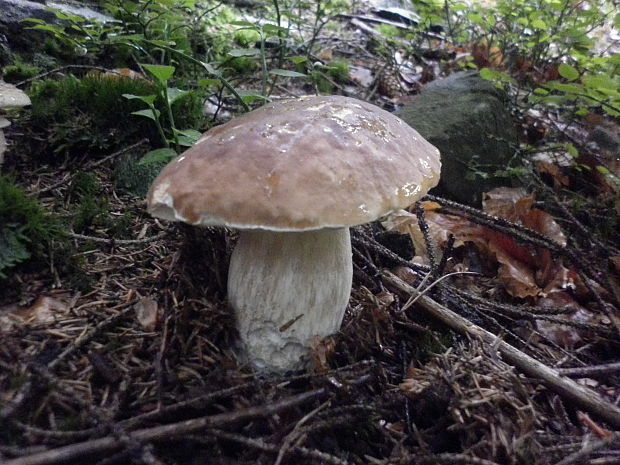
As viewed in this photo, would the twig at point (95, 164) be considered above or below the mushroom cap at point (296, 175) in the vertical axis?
below

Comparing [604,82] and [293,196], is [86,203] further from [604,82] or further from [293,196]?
[604,82]

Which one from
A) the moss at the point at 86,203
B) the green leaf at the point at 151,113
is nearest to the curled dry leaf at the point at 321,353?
the moss at the point at 86,203

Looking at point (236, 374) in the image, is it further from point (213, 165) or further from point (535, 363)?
point (535, 363)

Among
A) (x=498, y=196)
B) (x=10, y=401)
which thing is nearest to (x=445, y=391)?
(x=10, y=401)

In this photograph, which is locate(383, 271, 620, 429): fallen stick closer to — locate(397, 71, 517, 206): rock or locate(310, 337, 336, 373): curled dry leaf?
locate(310, 337, 336, 373): curled dry leaf

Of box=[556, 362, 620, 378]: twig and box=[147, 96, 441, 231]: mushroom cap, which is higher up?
box=[147, 96, 441, 231]: mushroom cap

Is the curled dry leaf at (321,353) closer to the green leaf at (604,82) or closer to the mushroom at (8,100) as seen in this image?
the mushroom at (8,100)

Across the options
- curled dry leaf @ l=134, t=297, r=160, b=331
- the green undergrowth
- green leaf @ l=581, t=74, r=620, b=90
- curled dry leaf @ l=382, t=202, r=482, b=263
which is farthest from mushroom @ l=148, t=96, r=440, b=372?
green leaf @ l=581, t=74, r=620, b=90
